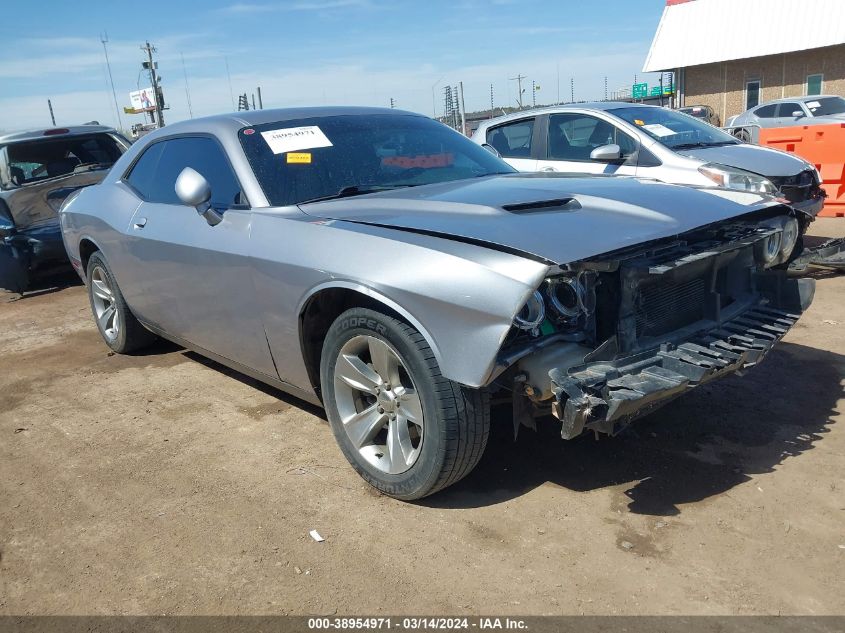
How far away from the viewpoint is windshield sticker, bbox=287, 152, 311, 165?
3682 millimetres

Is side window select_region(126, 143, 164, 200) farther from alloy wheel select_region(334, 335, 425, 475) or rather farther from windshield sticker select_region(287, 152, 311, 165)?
alloy wheel select_region(334, 335, 425, 475)

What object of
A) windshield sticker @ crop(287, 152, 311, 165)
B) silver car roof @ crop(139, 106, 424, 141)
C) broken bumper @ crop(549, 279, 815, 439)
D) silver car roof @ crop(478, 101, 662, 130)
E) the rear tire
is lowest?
the rear tire

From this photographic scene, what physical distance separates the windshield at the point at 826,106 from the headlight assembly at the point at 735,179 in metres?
11.4

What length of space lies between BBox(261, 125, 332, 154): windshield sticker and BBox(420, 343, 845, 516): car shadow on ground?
5.62 feet

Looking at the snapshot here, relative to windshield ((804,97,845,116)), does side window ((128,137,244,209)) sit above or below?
above

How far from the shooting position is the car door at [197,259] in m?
3.59

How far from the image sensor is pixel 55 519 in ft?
10.5

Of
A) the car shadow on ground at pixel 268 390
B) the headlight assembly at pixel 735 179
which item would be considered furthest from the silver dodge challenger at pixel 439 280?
the headlight assembly at pixel 735 179

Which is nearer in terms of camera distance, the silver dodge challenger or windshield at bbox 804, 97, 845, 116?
the silver dodge challenger

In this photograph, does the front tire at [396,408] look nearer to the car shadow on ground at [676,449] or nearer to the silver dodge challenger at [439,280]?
the silver dodge challenger at [439,280]

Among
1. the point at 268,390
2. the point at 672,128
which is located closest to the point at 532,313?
the point at 268,390

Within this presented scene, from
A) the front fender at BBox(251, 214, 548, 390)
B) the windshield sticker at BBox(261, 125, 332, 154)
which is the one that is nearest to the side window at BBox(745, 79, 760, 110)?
the windshield sticker at BBox(261, 125, 332, 154)

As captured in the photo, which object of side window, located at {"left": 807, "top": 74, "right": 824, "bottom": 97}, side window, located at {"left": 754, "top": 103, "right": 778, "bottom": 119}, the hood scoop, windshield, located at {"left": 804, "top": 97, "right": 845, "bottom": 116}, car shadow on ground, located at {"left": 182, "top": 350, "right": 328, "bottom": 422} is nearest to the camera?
the hood scoop

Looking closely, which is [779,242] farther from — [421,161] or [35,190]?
[35,190]
